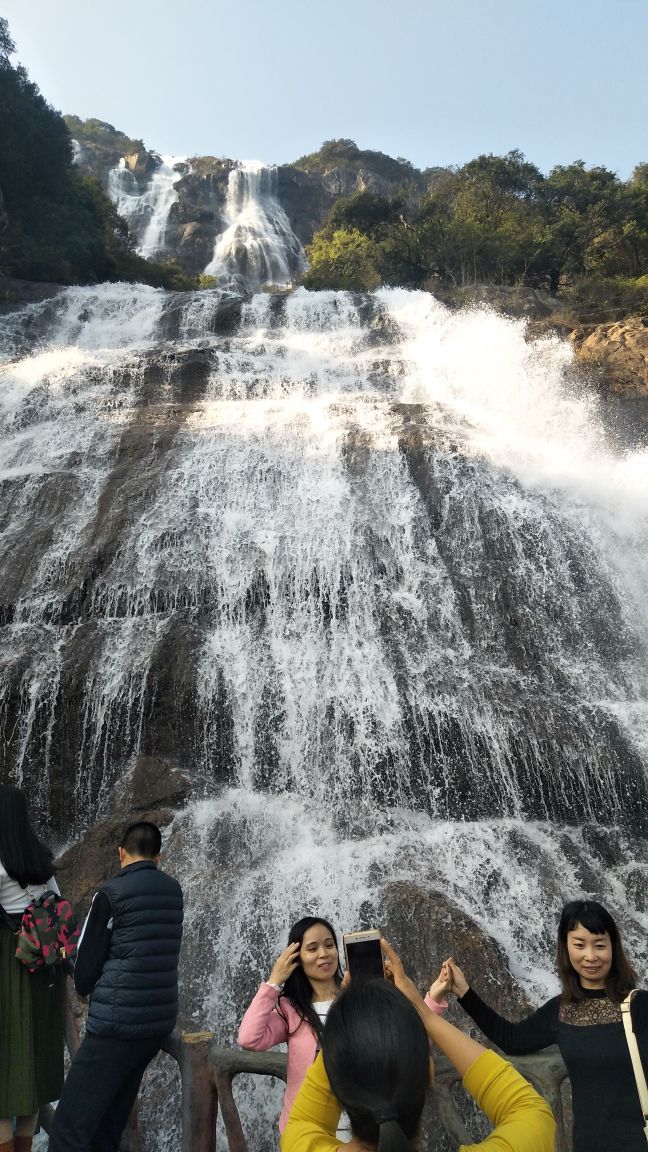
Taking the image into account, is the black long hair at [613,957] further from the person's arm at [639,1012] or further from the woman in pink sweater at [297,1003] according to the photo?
the woman in pink sweater at [297,1003]

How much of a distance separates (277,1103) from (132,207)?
2119 inches

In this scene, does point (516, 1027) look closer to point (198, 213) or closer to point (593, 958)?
point (593, 958)

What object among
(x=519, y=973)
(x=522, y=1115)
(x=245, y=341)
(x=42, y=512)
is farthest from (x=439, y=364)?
(x=522, y=1115)

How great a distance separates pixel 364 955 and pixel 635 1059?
37.6 inches

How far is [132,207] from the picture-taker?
48.2m

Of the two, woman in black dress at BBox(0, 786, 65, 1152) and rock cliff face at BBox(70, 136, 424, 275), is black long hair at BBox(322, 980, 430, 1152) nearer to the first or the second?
woman in black dress at BBox(0, 786, 65, 1152)

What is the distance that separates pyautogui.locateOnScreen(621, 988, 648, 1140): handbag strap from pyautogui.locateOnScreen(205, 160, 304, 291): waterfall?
39.3m

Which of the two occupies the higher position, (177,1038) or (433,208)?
(433,208)

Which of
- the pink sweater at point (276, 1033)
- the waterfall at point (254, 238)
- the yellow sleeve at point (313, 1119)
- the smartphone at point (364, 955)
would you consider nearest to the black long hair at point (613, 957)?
the pink sweater at point (276, 1033)

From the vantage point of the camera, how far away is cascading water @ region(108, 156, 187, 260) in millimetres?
44344

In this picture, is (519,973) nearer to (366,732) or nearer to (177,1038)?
(366,732)

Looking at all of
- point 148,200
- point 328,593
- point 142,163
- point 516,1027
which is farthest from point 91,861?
point 142,163

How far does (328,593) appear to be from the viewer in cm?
971

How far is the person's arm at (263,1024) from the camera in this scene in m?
2.55
